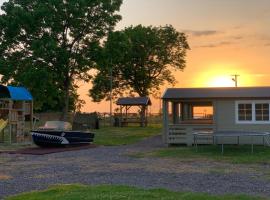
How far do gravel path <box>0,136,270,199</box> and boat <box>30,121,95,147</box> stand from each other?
5.01m

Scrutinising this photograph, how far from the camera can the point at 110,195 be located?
1041cm

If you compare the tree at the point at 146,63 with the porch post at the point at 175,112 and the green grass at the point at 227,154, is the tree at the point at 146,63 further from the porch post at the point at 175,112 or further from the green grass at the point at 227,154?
the green grass at the point at 227,154

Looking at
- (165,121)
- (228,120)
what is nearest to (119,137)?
(165,121)

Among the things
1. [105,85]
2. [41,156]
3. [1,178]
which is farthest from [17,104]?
[105,85]

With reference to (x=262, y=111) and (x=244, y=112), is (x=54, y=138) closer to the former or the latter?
(x=244, y=112)

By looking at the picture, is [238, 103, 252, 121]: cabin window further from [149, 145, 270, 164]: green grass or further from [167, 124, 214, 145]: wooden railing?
[149, 145, 270, 164]: green grass

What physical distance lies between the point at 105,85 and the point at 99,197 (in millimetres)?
54517

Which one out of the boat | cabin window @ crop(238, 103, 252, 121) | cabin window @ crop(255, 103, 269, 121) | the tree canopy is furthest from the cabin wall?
the tree canopy

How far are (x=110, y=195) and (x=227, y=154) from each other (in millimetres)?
11610

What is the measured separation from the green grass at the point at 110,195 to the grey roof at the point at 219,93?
1513 cm

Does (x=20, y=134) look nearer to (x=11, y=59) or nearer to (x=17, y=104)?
(x=17, y=104)

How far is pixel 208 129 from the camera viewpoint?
2623 centimetres

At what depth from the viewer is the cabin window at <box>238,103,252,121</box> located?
85.0 feet

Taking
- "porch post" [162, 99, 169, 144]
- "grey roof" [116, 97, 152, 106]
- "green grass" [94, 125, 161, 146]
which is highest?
"grey roof" [116, 97, 152, 106]
